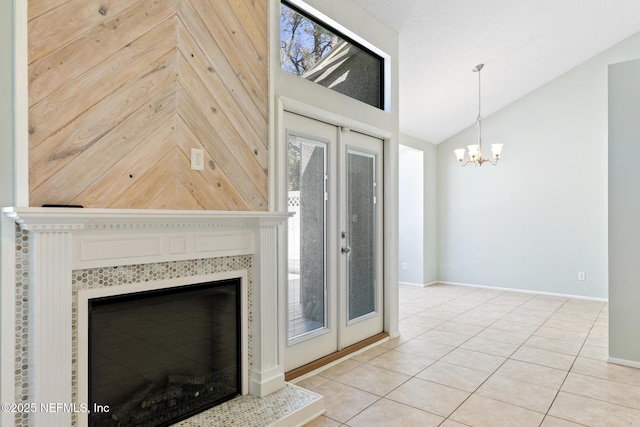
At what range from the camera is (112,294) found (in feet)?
6.12

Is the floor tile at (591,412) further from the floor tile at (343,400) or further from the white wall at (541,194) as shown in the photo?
the white wall at (541,194)

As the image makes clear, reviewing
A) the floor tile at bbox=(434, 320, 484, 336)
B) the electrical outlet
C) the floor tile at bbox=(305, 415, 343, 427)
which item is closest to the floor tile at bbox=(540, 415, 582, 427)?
the floor tile at bbox=(305, 415, 343, 427)

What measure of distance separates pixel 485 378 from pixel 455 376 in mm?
219

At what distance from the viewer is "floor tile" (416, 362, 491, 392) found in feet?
9.28

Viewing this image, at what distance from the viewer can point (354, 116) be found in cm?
345

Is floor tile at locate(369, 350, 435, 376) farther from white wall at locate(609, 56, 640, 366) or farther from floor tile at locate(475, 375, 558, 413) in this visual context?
white wall at locate(609, 56, 640, 366)

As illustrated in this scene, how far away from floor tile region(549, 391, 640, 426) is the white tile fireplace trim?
6.46 ft

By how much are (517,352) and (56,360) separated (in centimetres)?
353

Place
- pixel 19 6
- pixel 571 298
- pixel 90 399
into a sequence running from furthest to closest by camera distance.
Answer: pixel 571 298
pixel 90 399
pixel 19 6

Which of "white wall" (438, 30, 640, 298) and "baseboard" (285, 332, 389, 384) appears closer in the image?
"baseboard" (285, 332, 389, 384)

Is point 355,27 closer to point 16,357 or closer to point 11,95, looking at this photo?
point 11,95

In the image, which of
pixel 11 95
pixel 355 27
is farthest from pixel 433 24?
pixel 11 95

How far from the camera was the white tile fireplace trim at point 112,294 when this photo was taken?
1.75 metres

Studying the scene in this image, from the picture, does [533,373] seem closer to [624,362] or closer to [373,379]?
[624,362]
